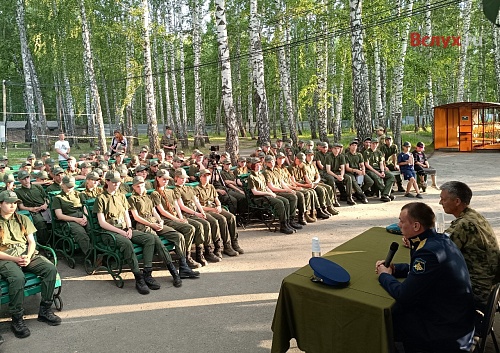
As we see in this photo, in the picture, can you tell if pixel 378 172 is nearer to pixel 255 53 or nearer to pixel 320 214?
pixel 320 214

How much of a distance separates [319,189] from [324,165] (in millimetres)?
1475

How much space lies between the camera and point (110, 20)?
90.4 ft

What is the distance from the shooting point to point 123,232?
18.9 feet

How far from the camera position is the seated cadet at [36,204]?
7094 millimetres

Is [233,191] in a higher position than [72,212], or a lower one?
lower

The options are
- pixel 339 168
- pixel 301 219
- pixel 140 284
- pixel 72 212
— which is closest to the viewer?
pixel 140 284

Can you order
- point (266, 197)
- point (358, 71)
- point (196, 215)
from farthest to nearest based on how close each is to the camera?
point (358, 71) → point (266, 197) → point (196, 215)

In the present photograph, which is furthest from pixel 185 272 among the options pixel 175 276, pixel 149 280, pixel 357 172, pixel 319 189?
pixel 357 172

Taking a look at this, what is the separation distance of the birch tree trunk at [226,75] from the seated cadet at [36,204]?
672 centimetres

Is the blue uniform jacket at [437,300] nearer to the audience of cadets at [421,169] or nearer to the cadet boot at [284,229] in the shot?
the cadet boot at [284,229]

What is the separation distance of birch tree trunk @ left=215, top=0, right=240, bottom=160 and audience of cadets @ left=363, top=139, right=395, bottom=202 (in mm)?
4139

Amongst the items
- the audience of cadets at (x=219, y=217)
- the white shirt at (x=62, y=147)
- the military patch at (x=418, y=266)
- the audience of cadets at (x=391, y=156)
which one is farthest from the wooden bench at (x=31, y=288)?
the audience of cadets at (x=391, y=156)

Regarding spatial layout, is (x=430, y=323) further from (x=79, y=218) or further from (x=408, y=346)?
(x=79, y=218)

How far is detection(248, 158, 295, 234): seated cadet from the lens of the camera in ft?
26.9
